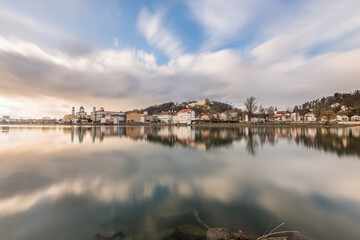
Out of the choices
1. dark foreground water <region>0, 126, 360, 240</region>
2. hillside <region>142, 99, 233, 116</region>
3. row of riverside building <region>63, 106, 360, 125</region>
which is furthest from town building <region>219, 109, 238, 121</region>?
dark foreground water <region>0, 126, 360, 240</region>

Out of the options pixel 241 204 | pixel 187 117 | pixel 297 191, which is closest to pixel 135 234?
pixel 241 204

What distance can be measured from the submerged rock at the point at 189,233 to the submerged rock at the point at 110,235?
1186 millimetres

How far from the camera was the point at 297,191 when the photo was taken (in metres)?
5.89

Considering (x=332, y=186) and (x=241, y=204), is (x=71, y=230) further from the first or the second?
(x=332, y=186)

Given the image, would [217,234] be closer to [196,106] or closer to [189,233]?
[189,233]

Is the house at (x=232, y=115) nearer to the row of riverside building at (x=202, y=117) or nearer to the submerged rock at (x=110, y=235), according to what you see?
the row of riverside building at (x=202, y=117)

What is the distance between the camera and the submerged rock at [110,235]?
332 cm

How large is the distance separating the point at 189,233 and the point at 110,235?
1692 millimetres

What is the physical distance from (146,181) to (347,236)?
20.0 feet

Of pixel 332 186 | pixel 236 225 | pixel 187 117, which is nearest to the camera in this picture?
pixel 236 225

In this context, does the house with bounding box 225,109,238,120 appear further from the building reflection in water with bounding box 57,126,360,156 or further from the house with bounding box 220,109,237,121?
the building reflection in water with bounding box 57,126,360,156

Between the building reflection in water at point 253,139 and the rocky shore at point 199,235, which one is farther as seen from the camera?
the building reflection in water at point 253,139

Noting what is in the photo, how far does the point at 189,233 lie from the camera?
3.48m

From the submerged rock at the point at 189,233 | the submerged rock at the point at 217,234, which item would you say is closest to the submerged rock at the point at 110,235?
the submerged rock at the point at 189,233
